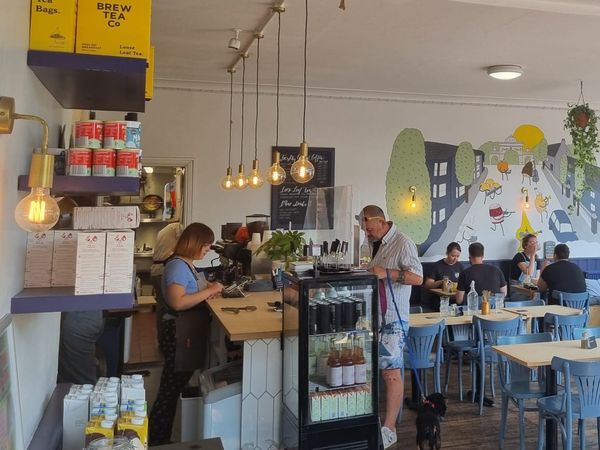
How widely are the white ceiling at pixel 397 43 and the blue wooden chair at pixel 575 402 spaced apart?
2.76 metres

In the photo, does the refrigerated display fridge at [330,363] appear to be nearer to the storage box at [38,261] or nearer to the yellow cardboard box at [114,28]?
the storage box at [38,261]

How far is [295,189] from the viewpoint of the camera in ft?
24.4

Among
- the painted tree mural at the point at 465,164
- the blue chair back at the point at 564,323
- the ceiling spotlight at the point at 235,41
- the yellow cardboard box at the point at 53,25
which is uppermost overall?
the ceiling spotlight at the point at 235,41

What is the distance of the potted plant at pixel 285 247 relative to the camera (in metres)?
4.83

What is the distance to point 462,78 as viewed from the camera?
265 inches

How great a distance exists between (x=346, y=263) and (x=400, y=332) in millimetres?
865

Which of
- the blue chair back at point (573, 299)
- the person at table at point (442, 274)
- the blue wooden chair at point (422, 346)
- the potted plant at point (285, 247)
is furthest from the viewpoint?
the person at table at point (442, 274)

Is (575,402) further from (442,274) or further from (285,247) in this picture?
(442,274)

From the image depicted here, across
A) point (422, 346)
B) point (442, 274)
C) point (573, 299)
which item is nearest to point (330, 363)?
point (422, 346)

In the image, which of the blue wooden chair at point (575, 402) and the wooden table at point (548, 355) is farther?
A: the wooden table at point (548, 355)

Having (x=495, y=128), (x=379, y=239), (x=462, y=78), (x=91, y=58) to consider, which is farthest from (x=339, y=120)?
(x=91, y=58)

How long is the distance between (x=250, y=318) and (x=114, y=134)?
84.7 inches

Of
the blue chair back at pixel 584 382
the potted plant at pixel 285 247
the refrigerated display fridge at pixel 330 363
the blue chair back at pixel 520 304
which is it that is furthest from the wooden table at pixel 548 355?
the potted plant at pixel 285 247

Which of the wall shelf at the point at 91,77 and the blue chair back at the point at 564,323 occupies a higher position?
the wall shelf at the point at 91,77
